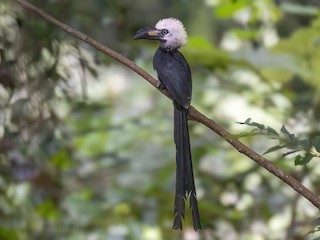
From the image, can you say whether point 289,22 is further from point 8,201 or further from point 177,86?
point 177,86

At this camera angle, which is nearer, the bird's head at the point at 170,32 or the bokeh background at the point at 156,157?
the bird's head at the point at 170,32

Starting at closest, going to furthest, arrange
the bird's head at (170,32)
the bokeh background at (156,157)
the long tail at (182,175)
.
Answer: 1. the long tail at (182,175)
2. the bird's head at (170,32)
3. the bokeh background at (156,157)

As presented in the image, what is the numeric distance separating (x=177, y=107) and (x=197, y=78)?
1.56 m

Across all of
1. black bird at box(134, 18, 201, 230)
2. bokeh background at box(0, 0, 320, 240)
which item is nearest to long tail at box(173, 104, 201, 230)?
black bird at box(134, 18, 201, 230)

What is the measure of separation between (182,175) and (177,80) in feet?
0.57

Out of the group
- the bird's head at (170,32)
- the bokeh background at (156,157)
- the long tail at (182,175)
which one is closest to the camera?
the long tail at (182,175)

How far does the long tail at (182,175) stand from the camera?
848mm

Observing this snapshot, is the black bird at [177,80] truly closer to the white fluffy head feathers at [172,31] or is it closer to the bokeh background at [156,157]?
the white fluffy head feathers at [172,31]

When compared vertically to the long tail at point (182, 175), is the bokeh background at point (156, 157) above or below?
above

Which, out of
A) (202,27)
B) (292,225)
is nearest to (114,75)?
(202,27)

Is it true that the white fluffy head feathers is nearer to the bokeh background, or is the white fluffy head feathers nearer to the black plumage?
the black plumage

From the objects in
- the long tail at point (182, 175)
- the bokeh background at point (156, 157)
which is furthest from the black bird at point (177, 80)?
the bokeh background at point (156, 157)

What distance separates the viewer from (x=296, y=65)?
73.8 inches

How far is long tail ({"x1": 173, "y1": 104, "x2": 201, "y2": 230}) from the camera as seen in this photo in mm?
848
